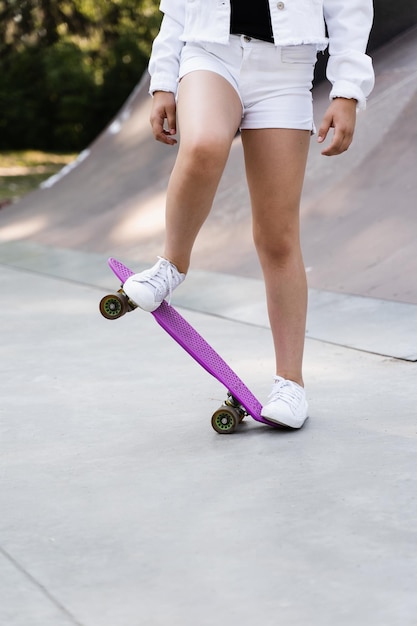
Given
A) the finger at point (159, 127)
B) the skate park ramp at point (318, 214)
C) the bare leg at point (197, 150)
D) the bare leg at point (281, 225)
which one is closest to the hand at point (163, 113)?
the finger at point (159, 127)

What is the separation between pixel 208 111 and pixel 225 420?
97 centimetres

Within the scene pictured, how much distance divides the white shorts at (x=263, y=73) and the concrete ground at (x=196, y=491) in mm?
993

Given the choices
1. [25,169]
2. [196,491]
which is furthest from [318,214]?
[25,169]

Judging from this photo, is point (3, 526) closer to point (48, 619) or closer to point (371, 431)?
point (48, 619)

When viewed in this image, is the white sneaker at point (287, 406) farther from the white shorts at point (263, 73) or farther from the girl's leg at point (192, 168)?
the white shorts at point (263, 73)

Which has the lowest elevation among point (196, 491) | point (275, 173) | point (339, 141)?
point (196, 491)

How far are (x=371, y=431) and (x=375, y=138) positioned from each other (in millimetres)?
3766

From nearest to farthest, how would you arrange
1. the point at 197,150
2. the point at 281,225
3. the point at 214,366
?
the point at 197,150 < the point at 281,225 < the point at 214,366

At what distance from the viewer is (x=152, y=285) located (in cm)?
323

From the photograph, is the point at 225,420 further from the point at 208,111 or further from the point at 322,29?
the point at 322,29

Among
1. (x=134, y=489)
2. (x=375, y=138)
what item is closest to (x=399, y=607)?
(x=134, y=489)

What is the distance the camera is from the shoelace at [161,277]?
127 inches

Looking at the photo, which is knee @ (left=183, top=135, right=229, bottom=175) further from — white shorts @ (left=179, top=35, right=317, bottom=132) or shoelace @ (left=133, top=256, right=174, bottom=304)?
shoelace @ (left=133, top=256, right=174, bottom=304)

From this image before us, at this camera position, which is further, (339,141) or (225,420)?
(225,420)
